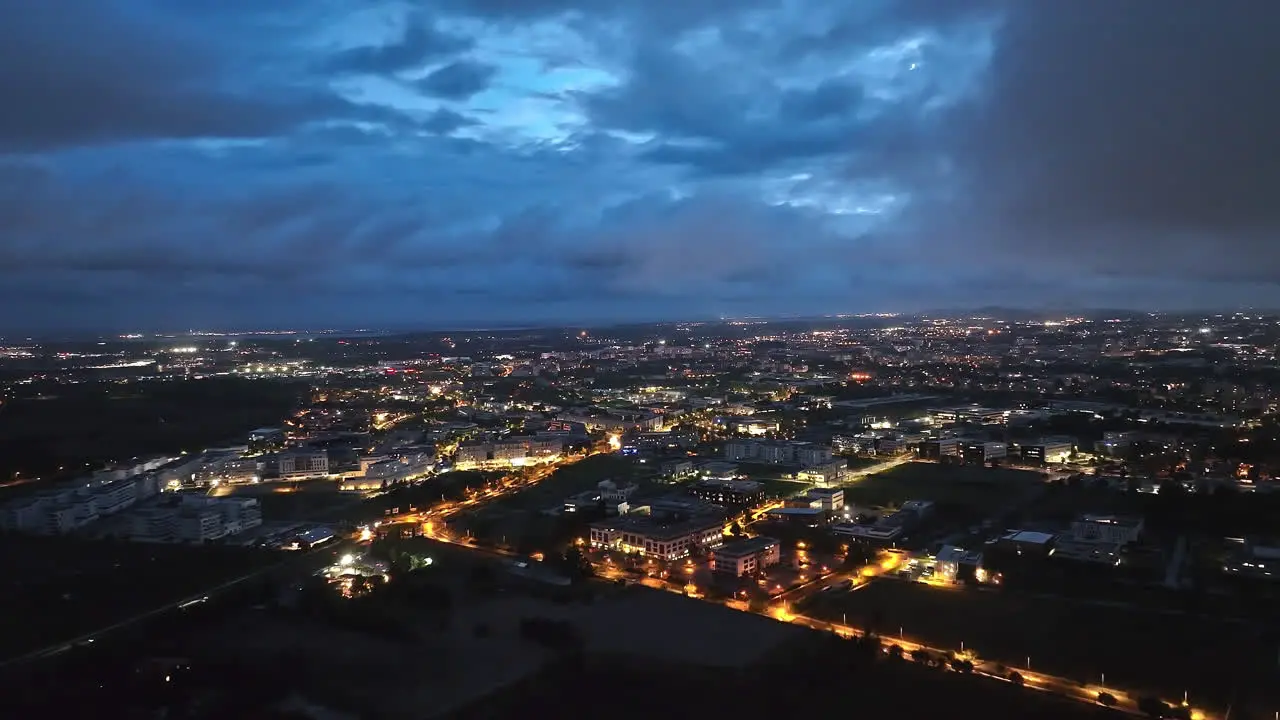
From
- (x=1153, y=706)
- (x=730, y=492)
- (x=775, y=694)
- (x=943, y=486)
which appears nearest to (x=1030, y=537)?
(x=943, y=486)

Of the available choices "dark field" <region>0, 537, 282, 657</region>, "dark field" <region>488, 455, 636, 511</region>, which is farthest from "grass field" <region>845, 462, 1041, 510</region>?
"dark field" <region>0, 537, 282, 657</region>

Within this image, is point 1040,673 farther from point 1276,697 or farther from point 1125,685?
point 1276,697

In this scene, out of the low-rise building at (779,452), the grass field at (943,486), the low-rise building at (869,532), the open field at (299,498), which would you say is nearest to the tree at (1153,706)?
the low-rise building at (869,532)

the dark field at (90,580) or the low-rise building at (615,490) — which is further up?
the low-rise building at (615,490)

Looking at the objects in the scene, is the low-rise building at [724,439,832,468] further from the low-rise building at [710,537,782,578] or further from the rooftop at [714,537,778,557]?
the low-rise building at [710,537,782,578]

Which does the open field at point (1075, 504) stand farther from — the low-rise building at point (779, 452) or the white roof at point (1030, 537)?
the low-rise building at point (779, 452)
